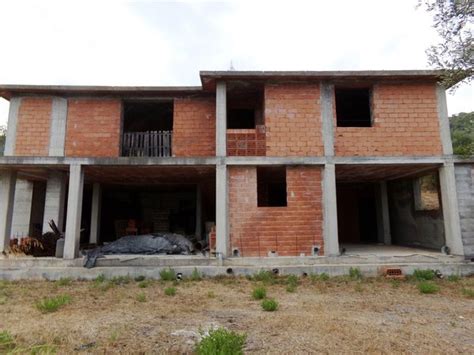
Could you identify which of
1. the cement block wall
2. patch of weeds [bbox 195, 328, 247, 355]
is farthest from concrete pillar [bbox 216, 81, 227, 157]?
the cement block wall

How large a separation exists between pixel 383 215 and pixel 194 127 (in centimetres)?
854

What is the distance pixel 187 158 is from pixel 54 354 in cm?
592

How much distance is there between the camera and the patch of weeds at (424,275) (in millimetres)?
8039

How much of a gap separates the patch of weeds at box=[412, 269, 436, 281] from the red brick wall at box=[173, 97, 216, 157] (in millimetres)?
6585

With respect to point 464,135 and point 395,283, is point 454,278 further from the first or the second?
point 464,135

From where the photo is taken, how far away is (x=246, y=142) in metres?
9.33

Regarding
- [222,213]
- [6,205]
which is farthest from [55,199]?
[222,213]

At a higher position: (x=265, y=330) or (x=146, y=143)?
(x=146, y=143)

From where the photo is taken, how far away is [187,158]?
8.96 meters

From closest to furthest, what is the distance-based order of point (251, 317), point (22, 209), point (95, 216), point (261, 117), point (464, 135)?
point (251, 317), point (261, 117), point (22, 209), point (95, 216), point (464, 135)

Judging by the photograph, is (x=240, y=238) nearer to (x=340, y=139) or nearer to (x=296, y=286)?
(x=296, y=286)

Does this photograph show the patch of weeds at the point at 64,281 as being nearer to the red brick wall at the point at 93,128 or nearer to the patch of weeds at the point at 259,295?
the red brick wall at the point at 93,128

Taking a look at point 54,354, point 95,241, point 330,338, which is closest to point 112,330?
point 54,354

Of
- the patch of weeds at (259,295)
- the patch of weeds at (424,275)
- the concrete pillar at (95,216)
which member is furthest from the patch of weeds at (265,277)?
the concrete pillar at (95,216)
